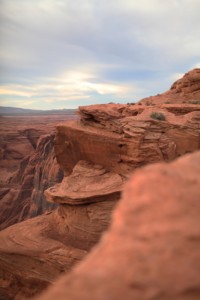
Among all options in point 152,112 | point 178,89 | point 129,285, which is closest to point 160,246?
point 129,285

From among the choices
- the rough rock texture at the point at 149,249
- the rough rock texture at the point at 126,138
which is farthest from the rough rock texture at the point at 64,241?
the rough rock texture at the point at 149,249

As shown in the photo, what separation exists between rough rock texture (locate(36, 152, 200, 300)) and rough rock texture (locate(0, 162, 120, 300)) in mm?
10229

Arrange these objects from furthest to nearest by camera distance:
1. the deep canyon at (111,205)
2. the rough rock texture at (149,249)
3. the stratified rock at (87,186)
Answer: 1. the stratified rock at (87,186)
2. the deep canyon at (111,205)
3. the rough rock texture at (149,249)

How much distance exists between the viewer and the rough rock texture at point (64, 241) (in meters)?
12.9

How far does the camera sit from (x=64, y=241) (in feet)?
45.0

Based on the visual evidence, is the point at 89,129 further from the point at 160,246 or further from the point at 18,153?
the point at 18,153

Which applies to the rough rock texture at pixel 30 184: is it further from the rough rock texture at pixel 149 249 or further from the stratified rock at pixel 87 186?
the rough rock texture at pixel 149 249

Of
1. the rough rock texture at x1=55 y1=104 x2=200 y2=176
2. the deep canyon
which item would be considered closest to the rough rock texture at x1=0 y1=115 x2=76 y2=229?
the deep canyon

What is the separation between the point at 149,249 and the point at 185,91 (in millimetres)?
21584

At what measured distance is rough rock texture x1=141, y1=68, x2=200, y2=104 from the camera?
21156 mm

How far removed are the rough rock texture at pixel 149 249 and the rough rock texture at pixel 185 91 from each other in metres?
18.1

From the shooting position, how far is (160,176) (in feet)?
10.1

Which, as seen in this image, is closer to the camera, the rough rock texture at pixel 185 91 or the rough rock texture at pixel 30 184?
the rough rock texture at pixel 185 91

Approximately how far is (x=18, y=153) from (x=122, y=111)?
28354 mm
